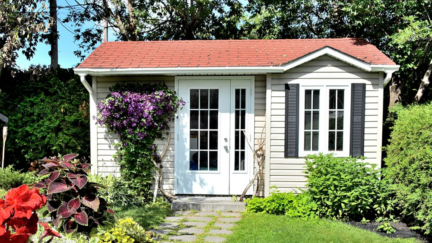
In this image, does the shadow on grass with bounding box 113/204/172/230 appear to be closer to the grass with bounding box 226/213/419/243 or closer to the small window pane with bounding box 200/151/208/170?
the small window pane with bounding box 200/151/208/170

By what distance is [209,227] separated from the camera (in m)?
5.14

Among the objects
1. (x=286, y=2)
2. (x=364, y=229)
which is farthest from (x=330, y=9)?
(x=364, y=229)

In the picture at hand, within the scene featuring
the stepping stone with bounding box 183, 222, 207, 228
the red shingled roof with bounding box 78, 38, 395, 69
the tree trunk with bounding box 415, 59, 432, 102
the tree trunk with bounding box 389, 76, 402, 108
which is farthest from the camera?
the tree trunk with bounding box 389, 76, 402, 108

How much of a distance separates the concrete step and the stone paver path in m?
0.20

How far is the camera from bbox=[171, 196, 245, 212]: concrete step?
614 centimetres

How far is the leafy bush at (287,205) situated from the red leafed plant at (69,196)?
3.22 metres

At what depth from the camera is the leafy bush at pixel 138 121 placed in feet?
21.3

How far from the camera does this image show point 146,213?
585 cm

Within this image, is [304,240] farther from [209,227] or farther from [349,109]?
[349,109]

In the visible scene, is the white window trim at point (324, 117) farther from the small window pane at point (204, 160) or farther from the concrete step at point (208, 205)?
the small window pane at point (204, 160)

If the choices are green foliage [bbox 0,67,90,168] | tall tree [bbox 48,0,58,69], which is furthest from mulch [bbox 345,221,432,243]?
tall tree [bbox 48,0,58,69]

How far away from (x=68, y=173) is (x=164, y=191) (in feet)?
11.4

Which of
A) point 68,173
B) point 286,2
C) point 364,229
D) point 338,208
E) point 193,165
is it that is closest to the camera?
point 68,173

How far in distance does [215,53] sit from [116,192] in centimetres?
367
